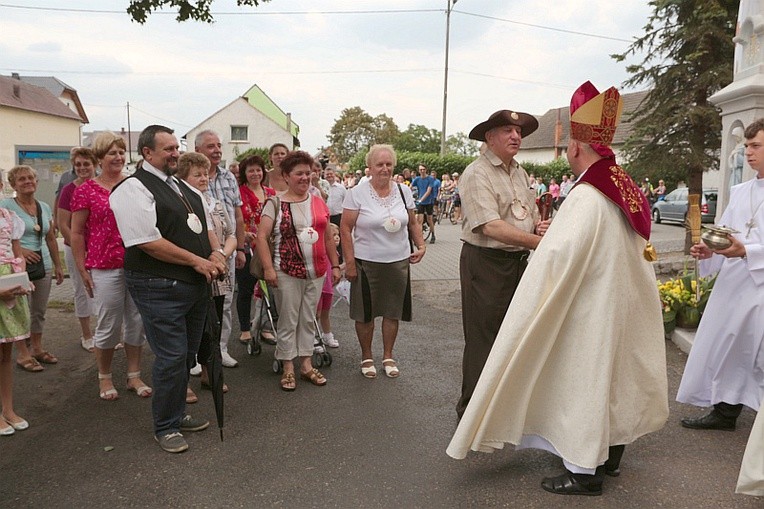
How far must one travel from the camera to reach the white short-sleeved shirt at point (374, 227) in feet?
17.7

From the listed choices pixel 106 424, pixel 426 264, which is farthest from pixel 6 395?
pixel 426 264

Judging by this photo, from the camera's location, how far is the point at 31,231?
584 cm

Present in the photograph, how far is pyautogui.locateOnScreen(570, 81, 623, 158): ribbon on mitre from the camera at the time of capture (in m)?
3.30

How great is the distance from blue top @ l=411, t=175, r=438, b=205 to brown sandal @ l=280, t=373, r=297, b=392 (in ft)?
40.5

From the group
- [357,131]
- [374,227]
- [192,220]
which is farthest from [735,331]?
[357,131]

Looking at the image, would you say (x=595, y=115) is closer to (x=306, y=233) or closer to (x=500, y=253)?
(x=500, y=253)

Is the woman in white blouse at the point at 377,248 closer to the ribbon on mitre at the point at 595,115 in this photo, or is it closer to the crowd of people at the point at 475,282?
the crowd of people at the point at 475,282

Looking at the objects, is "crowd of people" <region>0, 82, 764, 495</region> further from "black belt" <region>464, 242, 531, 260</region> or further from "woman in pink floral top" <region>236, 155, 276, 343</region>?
"woman in pink floral top" <region>236, 155, 276, 343</region>

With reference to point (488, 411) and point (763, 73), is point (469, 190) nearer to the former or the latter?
point (488, 411)

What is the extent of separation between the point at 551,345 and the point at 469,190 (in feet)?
4.31

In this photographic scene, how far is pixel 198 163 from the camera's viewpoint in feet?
15.9

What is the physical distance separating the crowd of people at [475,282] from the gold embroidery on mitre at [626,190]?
0.02 m

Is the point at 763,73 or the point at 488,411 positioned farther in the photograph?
the point at 763,73

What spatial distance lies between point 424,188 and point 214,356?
1450 cm
